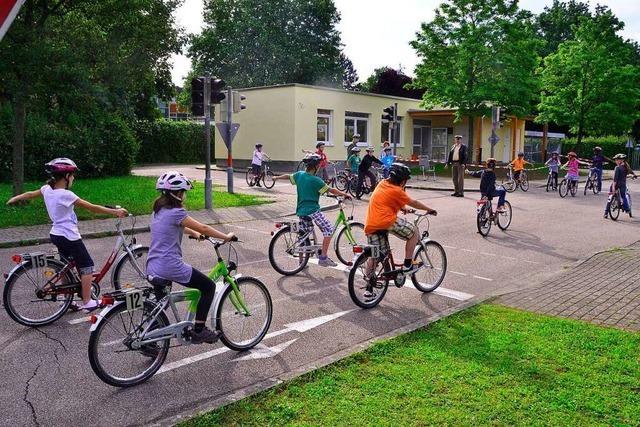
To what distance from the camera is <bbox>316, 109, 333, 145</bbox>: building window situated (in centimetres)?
3198

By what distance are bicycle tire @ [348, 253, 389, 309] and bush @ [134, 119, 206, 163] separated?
34.1m

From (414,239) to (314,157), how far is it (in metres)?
1.93

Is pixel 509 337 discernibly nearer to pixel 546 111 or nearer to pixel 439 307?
pixel 439 307

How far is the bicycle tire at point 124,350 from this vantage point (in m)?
4.57

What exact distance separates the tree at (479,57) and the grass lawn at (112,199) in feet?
52.4

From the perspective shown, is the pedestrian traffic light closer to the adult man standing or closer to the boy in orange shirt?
the adult man standing

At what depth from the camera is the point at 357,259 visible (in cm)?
690

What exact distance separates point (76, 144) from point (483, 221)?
52.3 feet

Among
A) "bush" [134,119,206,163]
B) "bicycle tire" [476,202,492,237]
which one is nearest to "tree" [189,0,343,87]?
"bush" [134,119,206,163]

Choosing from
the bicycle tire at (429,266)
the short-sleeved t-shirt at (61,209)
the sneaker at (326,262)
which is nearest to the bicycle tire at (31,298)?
the short-sleeved t-shirt at (61,209)

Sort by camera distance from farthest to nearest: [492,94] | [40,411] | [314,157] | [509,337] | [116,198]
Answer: [492,94]
[116,198]
[314,157]
[509,337]
[40,411]

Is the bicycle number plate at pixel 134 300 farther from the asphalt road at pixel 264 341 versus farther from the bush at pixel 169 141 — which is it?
the bush at pixel 169 141

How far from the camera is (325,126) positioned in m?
32.3

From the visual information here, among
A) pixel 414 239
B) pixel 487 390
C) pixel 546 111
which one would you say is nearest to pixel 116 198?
pixel 414 239
